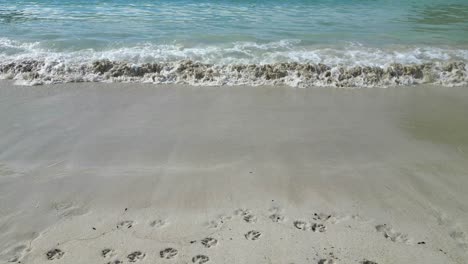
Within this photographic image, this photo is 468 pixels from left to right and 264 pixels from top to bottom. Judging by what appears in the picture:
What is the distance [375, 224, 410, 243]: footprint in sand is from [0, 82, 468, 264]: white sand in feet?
0.06

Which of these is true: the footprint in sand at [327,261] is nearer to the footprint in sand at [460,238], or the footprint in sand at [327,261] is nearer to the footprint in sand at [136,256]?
the footprint in sand at [460,238]

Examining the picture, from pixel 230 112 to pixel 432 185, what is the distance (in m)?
3.33

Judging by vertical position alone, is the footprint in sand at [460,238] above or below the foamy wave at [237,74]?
below

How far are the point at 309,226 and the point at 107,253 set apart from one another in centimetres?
204

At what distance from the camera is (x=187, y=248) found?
356 centimetres

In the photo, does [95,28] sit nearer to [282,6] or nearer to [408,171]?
[282,6]

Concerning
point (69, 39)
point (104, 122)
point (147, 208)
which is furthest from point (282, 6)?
point (147, 208)

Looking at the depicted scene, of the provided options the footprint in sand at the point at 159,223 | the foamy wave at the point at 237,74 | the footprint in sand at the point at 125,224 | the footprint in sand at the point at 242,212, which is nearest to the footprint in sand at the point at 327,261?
the footprint in sand at the point at 242,212

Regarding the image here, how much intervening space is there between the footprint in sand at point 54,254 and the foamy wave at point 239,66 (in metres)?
4.95

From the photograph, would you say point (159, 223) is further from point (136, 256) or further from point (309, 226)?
point (309, 226)

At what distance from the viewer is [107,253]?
3.50 meters

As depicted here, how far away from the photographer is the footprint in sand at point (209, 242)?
359 cm

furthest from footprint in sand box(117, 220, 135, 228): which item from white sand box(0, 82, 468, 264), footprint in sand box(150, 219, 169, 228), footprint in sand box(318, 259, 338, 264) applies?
footprint in sand box(318, 259, 338, 264)

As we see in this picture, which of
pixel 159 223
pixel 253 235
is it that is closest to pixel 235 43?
pixel 159 223
